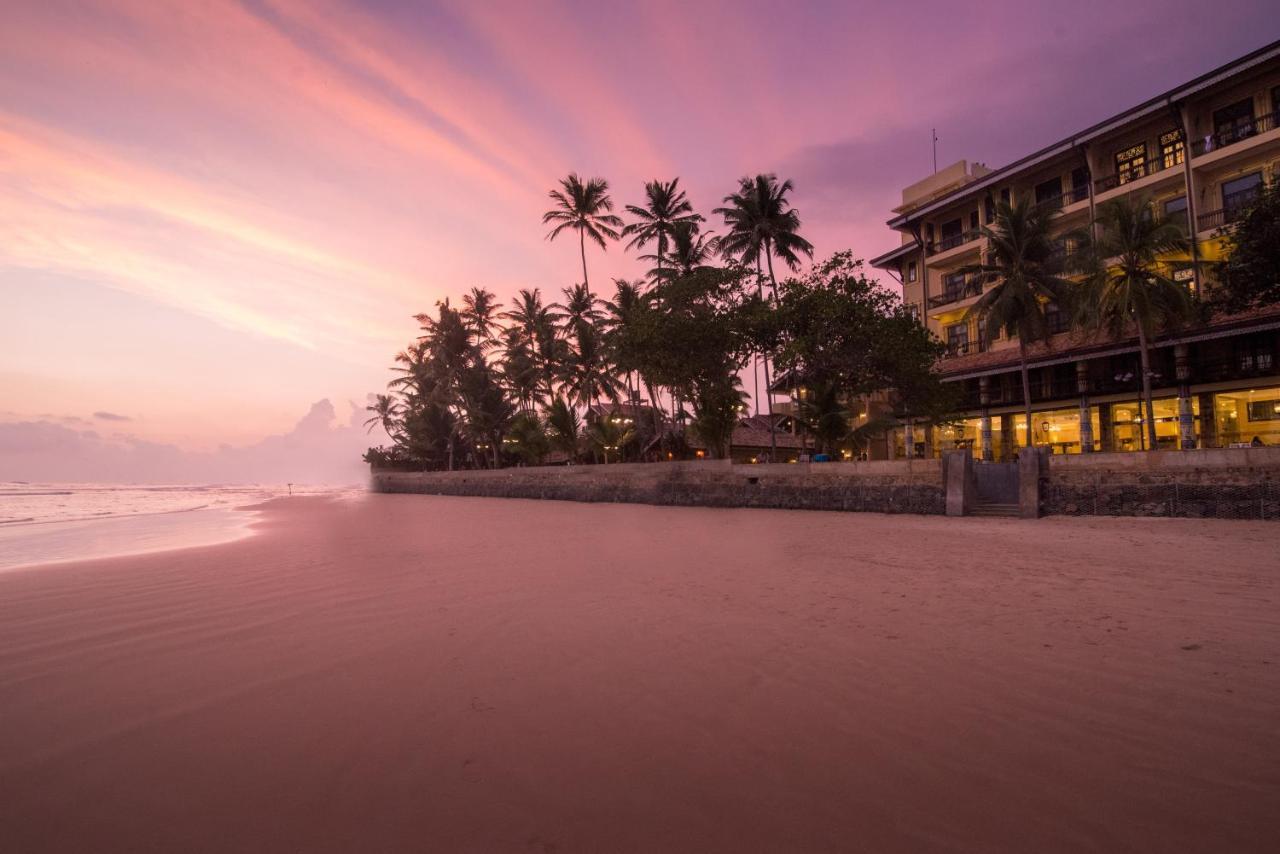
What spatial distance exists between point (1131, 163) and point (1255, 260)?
10.0m

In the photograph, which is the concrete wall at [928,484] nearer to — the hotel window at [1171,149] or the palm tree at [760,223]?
the palm tree at [760,223]

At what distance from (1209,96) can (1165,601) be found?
3075 centimetres

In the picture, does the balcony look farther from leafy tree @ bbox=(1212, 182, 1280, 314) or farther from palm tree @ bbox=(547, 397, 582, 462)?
palm tree @ bbox=(547, 397, 582, 462)

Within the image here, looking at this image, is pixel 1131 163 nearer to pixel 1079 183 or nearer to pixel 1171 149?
pixel 1171 149

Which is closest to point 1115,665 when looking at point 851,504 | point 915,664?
point 915,664

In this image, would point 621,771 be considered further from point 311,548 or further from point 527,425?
point 527,425

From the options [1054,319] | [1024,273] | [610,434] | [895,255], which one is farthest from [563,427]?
[1054,319]

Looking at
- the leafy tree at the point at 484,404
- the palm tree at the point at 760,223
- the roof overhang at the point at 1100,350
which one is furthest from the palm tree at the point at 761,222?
the leafy tree at the point at 484,404

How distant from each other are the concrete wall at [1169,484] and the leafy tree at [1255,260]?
12146 millimetres

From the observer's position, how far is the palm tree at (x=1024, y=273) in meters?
23.6

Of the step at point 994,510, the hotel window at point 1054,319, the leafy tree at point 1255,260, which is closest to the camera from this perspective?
the step at point 994,510

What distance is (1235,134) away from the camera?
78.2ft

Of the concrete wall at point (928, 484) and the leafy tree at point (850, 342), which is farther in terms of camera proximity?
the leafy tree at point (850, 342)

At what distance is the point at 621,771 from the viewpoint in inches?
107
